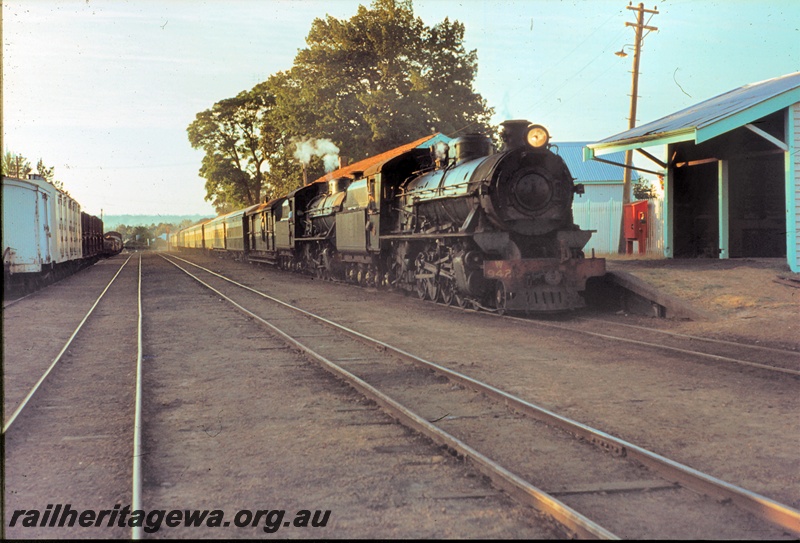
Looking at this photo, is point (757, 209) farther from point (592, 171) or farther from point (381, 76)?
point (381, 76)

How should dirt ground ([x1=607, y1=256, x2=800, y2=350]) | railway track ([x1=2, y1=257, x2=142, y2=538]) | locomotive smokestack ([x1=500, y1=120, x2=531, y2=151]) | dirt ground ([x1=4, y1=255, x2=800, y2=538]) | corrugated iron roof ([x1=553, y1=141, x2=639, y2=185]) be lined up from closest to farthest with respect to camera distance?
dirt ground ([x1=4, y1=255, x2=800, y2=538]) < railway track ([x1=2, y1=257, x2=142, y2=538]) < dirt ground ([x1=607, y1=256, x2=800, y2=350]) < locomotive smokestack ([x1=500, y1=120, x2=531, y2=151]) < corrugated iron roof ([x1=553, y1=141, x2=639, y2=185])

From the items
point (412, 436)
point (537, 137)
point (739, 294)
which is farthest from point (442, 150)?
point (412, 436)

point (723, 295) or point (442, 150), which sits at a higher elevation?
point (442, 150)

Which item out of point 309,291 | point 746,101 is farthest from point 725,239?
point 309,291

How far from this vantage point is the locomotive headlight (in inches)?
485

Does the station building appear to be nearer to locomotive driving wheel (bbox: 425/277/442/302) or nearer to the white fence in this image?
locomotive driving wheel (bbox: 425/277/442/302)

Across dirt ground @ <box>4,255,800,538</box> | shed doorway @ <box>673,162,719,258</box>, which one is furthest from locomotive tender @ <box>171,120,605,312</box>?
shed doorway @ <box>673,162,719,258</box>

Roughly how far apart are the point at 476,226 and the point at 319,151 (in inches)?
1274

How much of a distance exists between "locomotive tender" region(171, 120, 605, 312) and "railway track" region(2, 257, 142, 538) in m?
5.88

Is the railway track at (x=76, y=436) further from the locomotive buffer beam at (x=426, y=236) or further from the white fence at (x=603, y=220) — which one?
the white fence at (x=603, y=220)

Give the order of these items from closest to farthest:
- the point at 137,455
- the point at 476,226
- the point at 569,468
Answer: the point at 569,468
the point at 137,455
the point at 476,226

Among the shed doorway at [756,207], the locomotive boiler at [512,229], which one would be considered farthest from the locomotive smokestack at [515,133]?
the shed doorway at [756,207]

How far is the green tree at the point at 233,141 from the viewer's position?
57219mm

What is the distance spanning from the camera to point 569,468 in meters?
4.22
